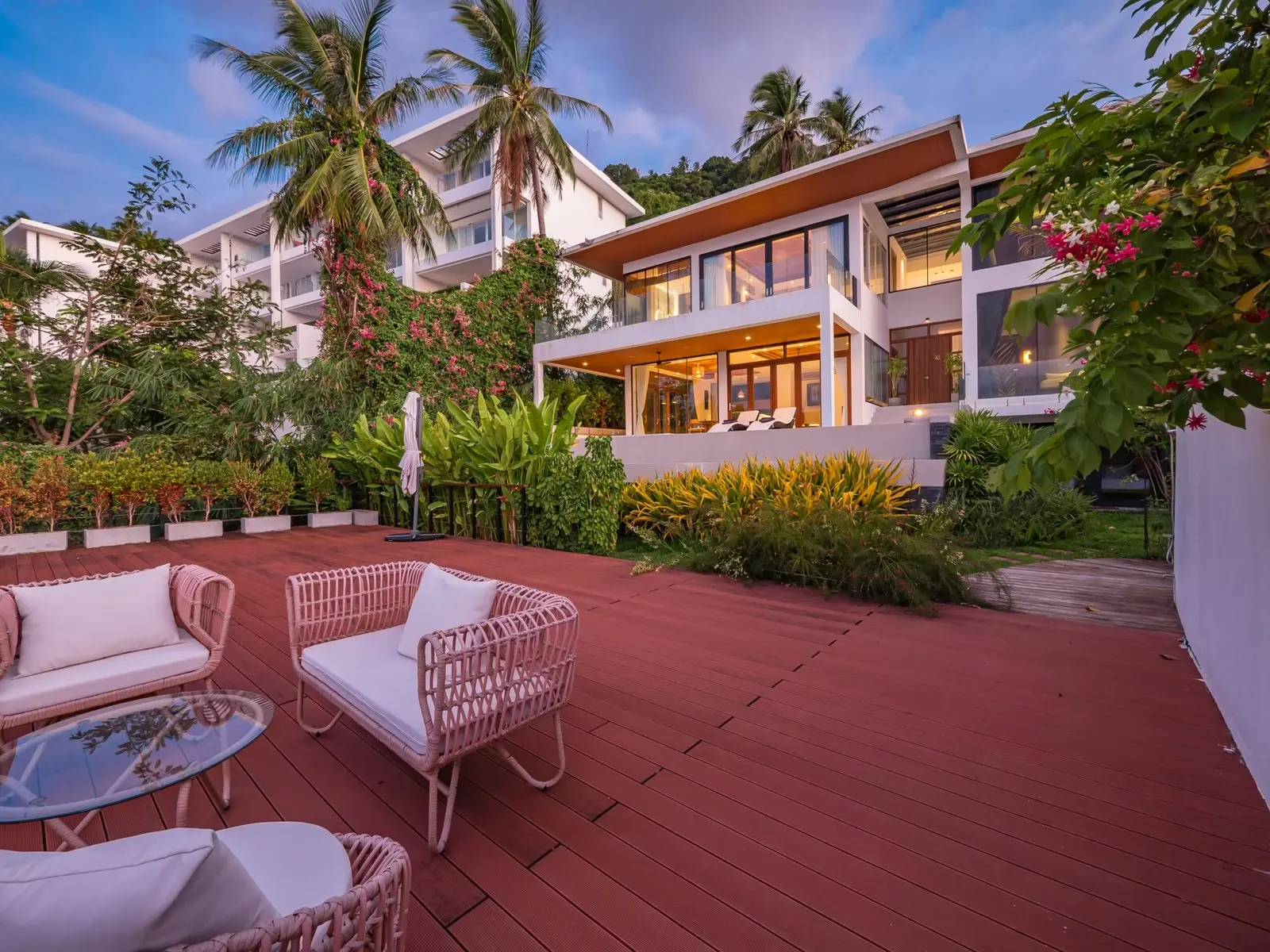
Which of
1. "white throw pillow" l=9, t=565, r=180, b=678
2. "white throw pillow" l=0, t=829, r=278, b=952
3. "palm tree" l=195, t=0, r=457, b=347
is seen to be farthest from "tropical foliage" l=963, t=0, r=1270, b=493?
"palm tree" l=195, t=0, r=457, b=347

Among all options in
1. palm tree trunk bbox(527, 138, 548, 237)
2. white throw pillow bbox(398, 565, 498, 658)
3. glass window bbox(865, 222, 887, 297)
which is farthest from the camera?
palm tree trunk bbox(527, 138, 548, 237)

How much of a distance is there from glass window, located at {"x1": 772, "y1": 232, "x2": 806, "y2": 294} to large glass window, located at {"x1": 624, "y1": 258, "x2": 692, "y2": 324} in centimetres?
236

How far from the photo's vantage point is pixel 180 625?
322 centimetres

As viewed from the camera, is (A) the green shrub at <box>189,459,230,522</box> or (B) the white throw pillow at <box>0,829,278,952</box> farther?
(A) the green shrub at <box>189,459,230,522</box>

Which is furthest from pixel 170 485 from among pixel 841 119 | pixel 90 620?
pixel 841 119

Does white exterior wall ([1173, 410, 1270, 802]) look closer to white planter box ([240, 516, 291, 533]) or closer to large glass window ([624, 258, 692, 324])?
white planter box ([240, 516, 291, 533])

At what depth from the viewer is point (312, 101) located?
12.6 meters

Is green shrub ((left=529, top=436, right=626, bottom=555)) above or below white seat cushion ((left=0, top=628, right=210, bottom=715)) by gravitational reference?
above

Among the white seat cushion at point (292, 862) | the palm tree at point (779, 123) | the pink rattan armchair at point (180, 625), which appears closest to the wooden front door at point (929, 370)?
the palm tree at point (779, 123)

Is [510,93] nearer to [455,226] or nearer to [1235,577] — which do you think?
[455,226]

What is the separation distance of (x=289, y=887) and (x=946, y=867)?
6.00 ft

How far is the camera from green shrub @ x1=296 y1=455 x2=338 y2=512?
33.7 feet

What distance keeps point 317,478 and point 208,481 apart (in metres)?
1.60

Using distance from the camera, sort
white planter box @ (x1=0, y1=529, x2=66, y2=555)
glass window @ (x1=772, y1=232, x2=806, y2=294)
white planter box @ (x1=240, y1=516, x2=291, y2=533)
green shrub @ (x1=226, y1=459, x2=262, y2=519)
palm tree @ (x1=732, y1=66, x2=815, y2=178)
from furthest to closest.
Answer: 1. palm tree @ (x1=732, y1=66, x2=815, y2=178)
2. glass window @ (x1=772, y1=232, x2=806, y2=294)
3. white planter box @ (x1=240, y1=516, x2=291, y2=533)
4. green shrub @ (x1=226, y1=459, x2=262, y2=519)
5. white planter box @ (x1=0, y1=529, x2=66, y2=555)
